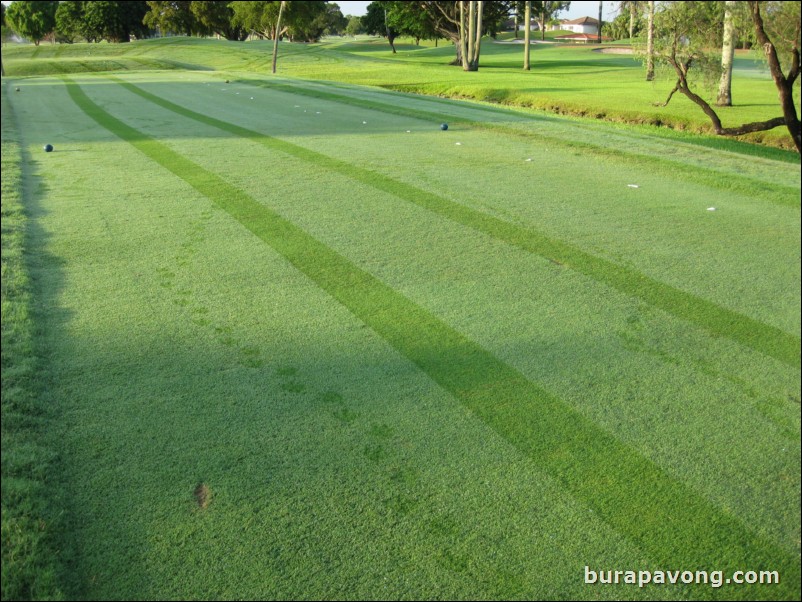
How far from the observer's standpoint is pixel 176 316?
496cm

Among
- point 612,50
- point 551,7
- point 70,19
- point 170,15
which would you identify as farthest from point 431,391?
point 70,19

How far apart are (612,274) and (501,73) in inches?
1267

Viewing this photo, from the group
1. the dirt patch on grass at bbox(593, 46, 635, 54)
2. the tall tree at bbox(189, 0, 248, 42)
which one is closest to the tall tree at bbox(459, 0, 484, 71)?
the dirt patch on grass at bbox(593, 46, 635, 54)

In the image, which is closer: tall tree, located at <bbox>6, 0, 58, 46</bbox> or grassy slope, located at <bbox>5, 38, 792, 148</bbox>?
grassy slope, located at <bbox>5, 38, 792, 148</bbox>

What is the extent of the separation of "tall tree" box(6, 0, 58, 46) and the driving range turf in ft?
265

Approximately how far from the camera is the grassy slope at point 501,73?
1728 centimetres

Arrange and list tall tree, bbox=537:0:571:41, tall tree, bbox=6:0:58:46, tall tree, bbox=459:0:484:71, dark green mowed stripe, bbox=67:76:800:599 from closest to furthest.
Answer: dark green mowed stripe, bbox=67:76:800:599 < tall tree, bbox=537:0:571:41 < tall tree, bbox=459:0:484:71 < tall tree, bbox=6:0:58:46

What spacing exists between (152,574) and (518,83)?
26106mm

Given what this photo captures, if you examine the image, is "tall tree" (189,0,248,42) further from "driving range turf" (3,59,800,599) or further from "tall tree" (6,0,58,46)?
"driving range turf" (3,59,800,599)

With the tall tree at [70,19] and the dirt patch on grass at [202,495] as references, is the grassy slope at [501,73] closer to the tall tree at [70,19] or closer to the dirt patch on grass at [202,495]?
the dirt patch on grass at [202,495]

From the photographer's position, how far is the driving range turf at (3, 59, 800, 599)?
2637 millimetres

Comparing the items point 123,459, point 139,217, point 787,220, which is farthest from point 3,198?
point 787,220

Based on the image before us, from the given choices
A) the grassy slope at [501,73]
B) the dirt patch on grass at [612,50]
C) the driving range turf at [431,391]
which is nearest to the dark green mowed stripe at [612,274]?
the driving range turf at [431,391]

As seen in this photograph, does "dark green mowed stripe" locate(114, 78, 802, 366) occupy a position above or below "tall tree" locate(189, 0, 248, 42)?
below
